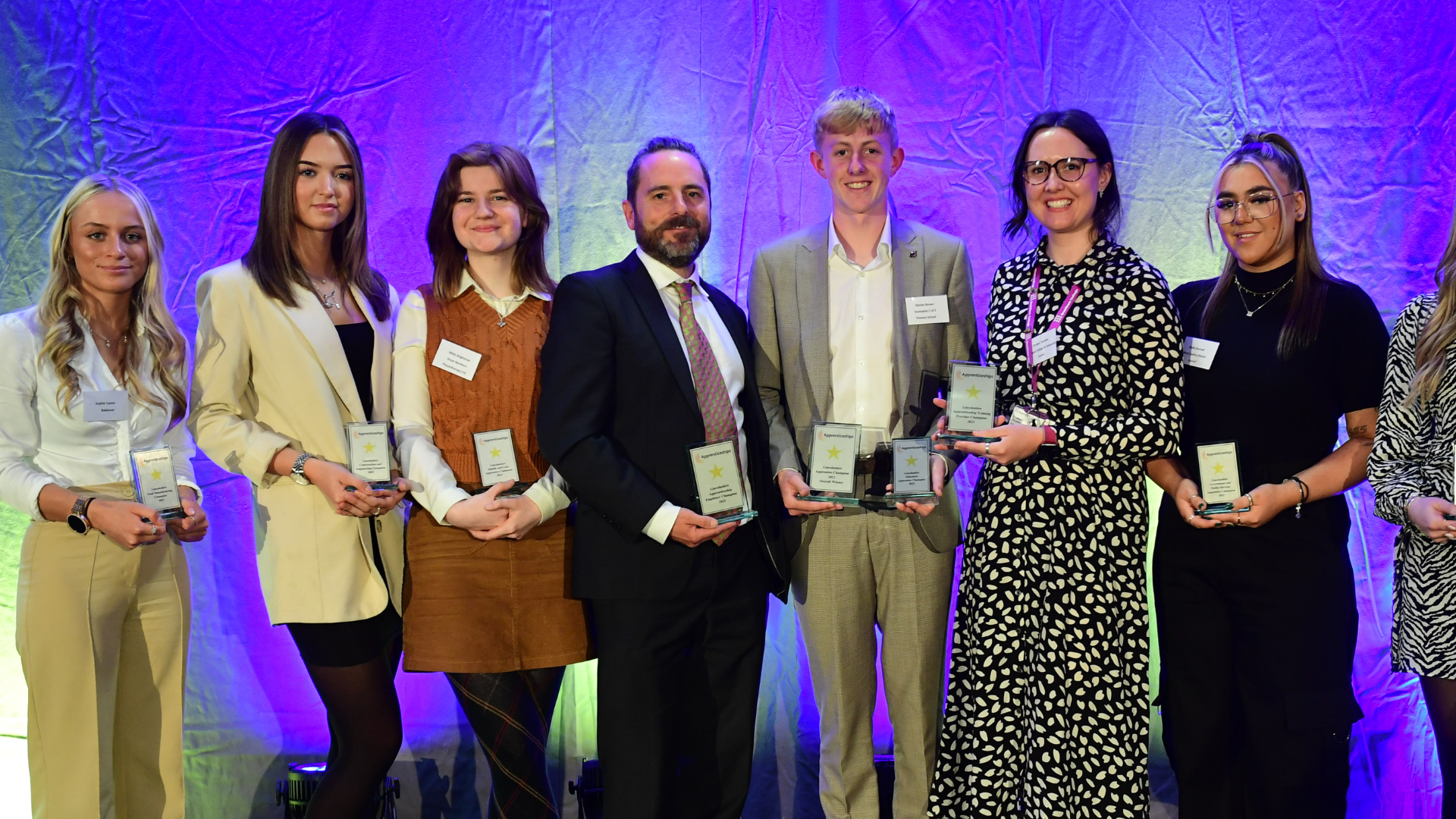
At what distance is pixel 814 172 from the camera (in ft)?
11.3

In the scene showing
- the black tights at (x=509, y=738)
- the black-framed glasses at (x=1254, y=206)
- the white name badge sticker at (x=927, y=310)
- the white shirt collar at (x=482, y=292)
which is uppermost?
the black-framed glasses at (x=1254, y=206)

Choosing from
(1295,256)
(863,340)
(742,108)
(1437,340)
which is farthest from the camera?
(742,108)

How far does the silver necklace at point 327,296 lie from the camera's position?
2689 millimetres

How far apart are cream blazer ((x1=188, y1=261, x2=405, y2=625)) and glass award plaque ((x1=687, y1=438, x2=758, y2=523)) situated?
87 centimetres

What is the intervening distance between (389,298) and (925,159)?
5.92ft

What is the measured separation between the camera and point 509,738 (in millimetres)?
2545

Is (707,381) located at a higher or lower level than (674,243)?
lower

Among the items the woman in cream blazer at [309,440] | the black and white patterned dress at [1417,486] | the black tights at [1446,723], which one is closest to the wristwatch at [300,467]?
the woman in cream blazer at [309,440]

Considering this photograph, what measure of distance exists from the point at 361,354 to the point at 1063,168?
6.12 feet

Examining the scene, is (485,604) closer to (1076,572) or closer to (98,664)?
(98,664)

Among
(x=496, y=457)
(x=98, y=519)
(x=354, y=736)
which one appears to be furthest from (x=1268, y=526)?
(x=98, y=519)

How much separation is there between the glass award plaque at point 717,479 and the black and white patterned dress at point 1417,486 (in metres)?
1.52

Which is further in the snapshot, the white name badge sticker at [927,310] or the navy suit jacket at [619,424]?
the white name badge sticker at [927,310]

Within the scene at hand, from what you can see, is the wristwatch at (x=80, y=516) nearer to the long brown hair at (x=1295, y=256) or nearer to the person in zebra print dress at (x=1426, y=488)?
the long brown hair at (x=1295, y=256)
